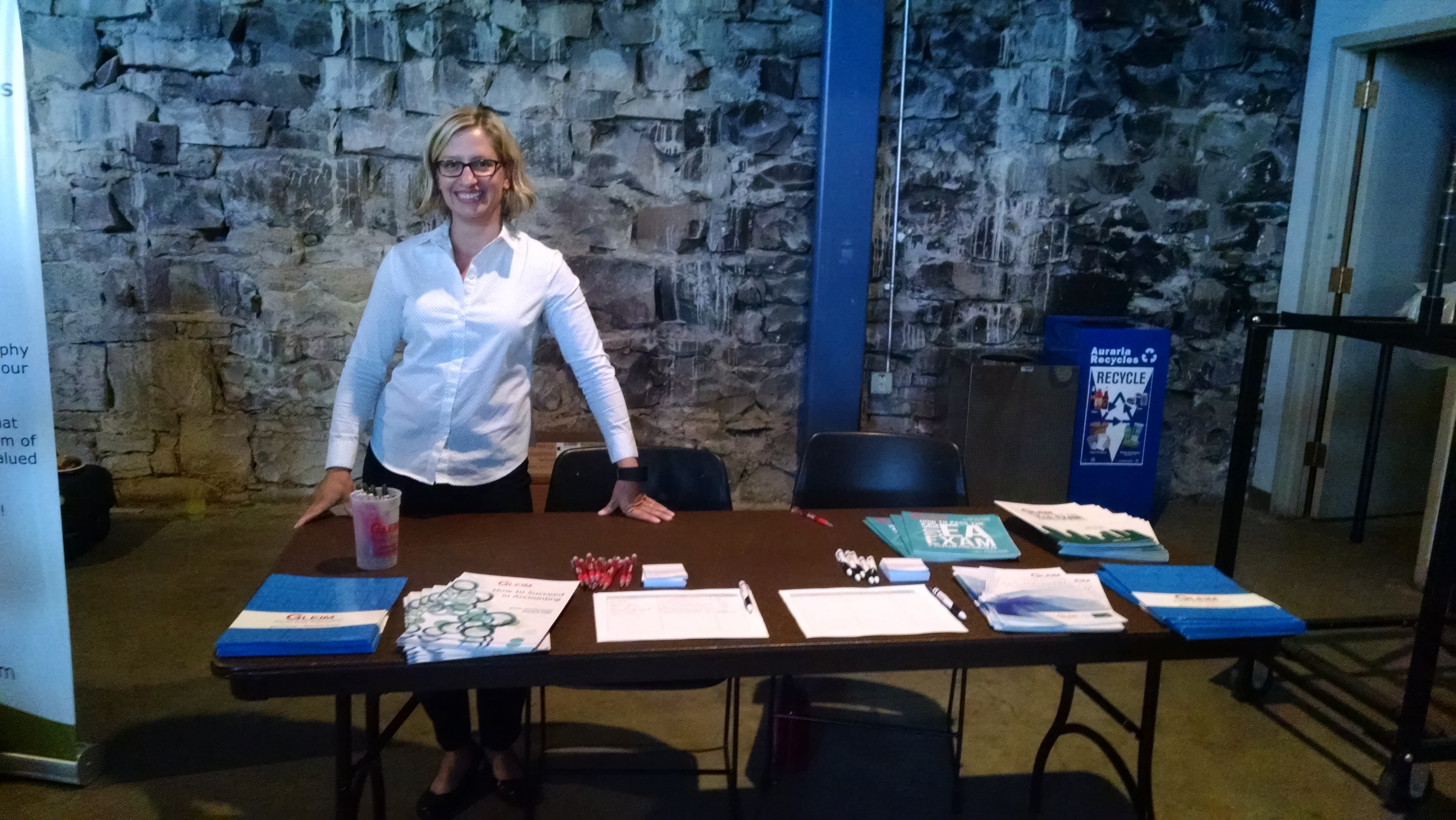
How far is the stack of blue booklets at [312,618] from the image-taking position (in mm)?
1333

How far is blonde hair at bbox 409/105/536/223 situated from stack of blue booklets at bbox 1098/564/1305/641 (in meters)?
1.43

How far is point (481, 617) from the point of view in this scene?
1461mm

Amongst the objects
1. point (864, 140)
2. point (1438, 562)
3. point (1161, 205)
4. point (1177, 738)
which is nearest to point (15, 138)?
point (864, 140)

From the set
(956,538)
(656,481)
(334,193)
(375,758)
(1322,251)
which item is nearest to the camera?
(375,758)

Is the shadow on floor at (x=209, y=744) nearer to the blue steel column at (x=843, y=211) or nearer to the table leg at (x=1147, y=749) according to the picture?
the table leg at (x=1147, y=749)

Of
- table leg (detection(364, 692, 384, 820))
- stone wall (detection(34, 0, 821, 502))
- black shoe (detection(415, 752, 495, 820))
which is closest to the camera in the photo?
table leg (detection(364, 692, 384, 820))

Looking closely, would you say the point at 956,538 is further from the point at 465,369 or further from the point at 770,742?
the point at 465,369

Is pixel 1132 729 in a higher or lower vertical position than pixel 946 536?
lower

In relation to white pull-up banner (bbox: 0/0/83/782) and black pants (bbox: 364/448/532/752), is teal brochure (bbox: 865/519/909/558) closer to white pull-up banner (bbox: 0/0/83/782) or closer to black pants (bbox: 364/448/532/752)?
black pants (bbox: 364/448/532/752)

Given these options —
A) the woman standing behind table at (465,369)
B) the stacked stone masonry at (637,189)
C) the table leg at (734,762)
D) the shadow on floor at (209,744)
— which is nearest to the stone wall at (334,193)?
the stacked stone masonry at (637,189)

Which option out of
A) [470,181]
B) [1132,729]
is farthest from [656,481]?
[1132,729]

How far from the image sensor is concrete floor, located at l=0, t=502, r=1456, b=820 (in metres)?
2.19

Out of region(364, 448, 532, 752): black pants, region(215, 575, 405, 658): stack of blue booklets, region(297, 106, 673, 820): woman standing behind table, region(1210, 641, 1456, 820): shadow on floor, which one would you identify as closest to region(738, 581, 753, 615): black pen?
region(297, 106, 673, 820): woman standing behind table

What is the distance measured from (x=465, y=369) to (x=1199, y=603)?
148 centimetres
